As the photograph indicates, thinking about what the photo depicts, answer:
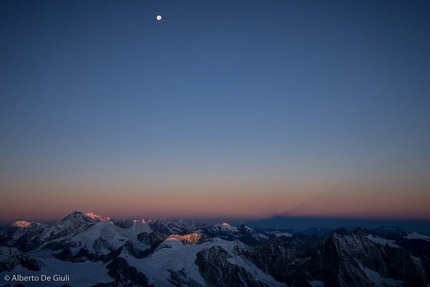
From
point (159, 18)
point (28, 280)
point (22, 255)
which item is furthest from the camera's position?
point (22, 255)

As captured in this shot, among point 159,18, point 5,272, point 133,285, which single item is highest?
point 159,18

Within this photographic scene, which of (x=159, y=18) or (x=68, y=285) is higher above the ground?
(x=159, y=18)

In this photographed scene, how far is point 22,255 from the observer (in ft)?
649

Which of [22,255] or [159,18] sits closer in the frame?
[159,18]

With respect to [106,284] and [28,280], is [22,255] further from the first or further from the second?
[106,284]

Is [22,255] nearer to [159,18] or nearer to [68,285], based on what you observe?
[68,285]

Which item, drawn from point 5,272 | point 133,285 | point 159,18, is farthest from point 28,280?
point 159,18

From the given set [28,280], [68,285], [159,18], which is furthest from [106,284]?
[159,18]

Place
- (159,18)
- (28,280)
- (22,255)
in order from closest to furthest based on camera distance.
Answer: (159,18), (28,280), (22,255)

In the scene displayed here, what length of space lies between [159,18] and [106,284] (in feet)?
503

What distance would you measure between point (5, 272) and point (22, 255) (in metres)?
20.1

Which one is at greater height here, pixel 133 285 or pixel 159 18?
pixel 159 18

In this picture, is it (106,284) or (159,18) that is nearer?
(159,18)

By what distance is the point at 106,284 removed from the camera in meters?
183
